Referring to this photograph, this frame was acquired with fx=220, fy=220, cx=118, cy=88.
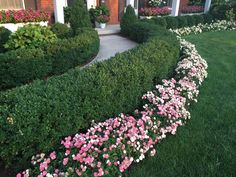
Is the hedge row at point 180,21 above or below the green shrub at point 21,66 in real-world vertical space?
above

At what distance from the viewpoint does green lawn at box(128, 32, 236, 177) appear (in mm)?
2781

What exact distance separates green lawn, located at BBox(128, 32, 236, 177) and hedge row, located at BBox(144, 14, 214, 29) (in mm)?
7467

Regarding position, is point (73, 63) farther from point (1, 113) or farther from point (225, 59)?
point (225, 59)

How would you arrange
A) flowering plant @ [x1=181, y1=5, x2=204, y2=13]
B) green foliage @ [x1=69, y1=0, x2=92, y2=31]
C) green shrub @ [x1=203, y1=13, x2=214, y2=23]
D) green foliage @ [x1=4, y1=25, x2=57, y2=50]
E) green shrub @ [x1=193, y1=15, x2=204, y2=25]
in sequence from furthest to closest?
1. flowering plant @ [x1=181, y1=5, x2=204, y2=13]
2. green shrub @ [x1=203, y1=13, x2=214, y2=23]
3. green shrub @ [x1=193, y1=15, x2=204, y2=25]
4. green foliage @ [x1=69, y1=0, x2=92, y2=31]
5. green foliage @ [x1=4, y1=25, x2=57, y2=50]

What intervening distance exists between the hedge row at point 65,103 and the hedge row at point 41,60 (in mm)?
1984

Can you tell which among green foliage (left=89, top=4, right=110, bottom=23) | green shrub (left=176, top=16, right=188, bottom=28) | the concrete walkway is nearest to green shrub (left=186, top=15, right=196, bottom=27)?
green shrub (left=176, top=16, right=188, bottom=28)

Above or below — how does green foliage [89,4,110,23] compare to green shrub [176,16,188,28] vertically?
above

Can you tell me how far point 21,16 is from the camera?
9.02m

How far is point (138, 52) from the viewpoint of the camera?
4.61 meters

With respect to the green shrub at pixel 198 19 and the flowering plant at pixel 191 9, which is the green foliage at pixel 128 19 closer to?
the green shrub at pixel 198 19

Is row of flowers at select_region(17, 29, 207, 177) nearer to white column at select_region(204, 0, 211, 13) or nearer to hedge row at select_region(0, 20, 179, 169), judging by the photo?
hedge row at select_region(0, 20, 179, 169)

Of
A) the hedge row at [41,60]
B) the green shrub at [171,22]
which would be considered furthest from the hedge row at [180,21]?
the hedge row at [41,60]

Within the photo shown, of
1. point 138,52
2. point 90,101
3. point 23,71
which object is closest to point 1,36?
point 23,71

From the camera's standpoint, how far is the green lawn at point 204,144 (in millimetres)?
2781
